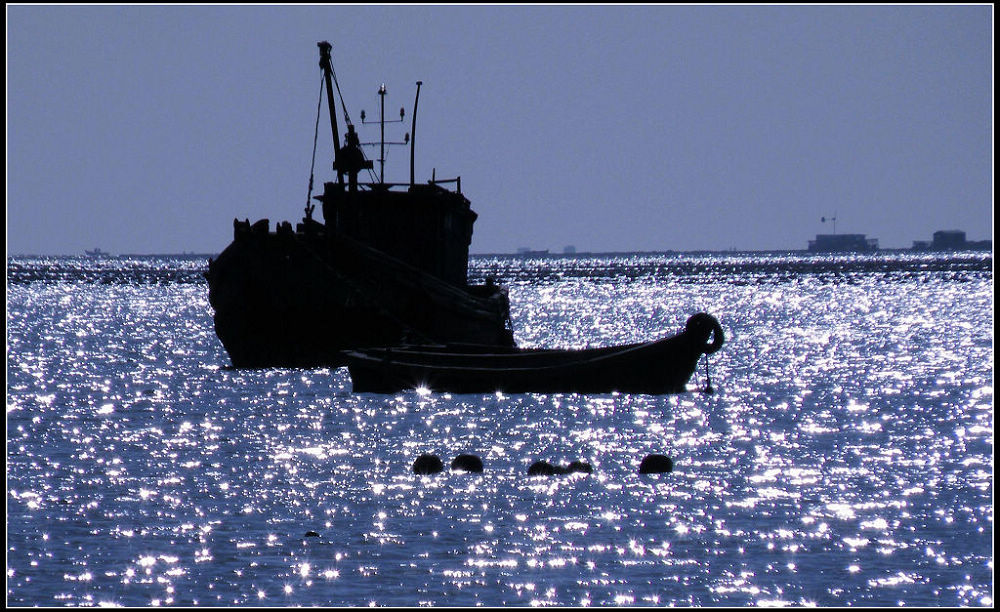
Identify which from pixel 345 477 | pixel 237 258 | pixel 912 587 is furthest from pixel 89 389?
pixel 912 587

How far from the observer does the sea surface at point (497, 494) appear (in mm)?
16219

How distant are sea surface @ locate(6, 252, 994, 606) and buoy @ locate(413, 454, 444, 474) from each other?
274 millimetres

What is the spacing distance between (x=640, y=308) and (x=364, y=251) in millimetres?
70451

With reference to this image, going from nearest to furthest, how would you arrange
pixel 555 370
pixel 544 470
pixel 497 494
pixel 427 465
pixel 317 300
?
pixel 497 494, pixel 544 470, pixel 427 465, pixel 555 370, pixel 317 300

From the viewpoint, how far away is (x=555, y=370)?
3725 centimetres

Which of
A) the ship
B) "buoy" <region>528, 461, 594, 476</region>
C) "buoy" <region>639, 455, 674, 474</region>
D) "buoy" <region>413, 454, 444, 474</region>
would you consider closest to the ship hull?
the ship

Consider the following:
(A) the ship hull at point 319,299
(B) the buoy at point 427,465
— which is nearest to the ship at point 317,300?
(A) the ship hull at point 319,299

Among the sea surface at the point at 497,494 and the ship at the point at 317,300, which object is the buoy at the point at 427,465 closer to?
the sea surface at the point at 497,494

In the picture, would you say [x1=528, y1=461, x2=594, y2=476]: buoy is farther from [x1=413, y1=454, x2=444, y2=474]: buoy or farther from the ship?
the ship

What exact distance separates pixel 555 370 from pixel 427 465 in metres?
13.5

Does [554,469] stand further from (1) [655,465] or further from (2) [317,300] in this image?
(2) [317,300]

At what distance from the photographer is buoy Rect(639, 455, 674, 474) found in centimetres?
2414

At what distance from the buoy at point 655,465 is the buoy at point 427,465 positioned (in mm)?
3552

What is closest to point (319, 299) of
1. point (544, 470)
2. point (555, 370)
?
point (555, 370)
